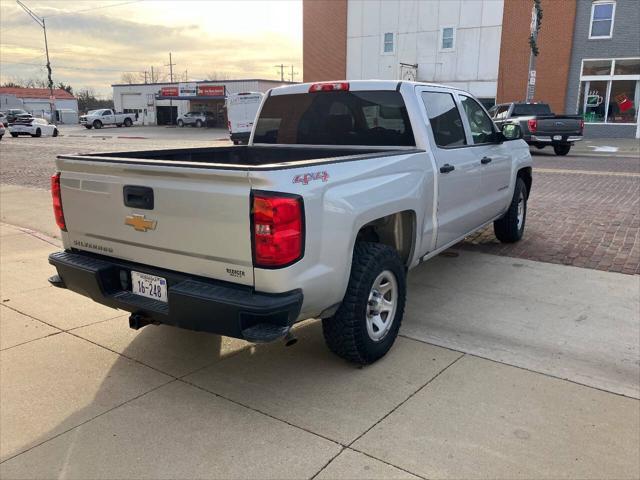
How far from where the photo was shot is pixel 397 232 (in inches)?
165

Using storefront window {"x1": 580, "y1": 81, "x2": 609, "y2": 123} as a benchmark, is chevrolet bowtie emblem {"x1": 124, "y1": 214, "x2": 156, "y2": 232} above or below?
below

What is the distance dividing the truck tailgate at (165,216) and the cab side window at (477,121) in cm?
327

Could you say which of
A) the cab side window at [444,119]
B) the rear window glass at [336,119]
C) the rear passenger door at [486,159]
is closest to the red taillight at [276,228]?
the rear window glass at [336,119]

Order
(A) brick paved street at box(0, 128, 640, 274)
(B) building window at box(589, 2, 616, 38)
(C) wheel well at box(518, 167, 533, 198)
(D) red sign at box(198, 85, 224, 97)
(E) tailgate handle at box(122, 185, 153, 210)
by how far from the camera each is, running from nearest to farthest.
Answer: (E) tailgate handle at box(122, 185, 153, 210)
(A) brick paved street at box(0, 128, 640, 274)
(C) wheel well at box(518, 167, 533, 198)
(B) building window at box(589, 2, 616, 38)
(D) red sign at box(198, 85, 224, 97)

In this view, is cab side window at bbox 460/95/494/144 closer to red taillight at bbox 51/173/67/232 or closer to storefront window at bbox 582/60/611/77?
red taillight at bbox 51/173/67/232

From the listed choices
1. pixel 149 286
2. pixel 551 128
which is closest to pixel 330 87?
pixel 149 286

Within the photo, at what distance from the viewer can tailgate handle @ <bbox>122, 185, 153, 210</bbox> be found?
3.21 meters

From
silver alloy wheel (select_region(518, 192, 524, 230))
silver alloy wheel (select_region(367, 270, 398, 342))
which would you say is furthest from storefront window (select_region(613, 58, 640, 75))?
silver alloy wheel (select_region(367, 270, 398, 342))

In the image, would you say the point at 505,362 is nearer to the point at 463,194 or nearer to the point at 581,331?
the point at 581,331

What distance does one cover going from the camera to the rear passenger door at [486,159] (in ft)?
17.7

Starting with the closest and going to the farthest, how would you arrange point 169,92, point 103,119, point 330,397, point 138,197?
point 138,197 < point 330,397 < point 103,119 < point 169,92

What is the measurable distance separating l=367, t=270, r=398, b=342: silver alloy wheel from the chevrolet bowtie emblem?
144 centimetres

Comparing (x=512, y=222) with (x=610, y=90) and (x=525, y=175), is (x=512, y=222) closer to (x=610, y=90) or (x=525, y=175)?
(x=525, y=175)

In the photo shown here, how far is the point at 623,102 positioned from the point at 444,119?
2908 cm
